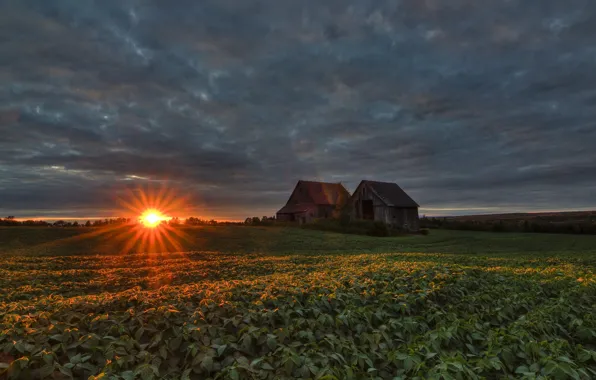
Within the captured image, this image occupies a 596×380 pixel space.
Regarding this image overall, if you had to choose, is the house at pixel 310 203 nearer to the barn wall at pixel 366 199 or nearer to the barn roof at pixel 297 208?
the barn roof at pixel 297 208

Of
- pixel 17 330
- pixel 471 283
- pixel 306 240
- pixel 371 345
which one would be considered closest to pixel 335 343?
pixel 371 345

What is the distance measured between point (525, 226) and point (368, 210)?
22.4 meters

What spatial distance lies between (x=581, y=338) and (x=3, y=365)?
9202 millimetres

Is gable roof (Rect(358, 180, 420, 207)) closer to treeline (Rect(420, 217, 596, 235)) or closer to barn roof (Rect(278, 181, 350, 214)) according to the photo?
treeline (Rect(420, 217, 596, 235))

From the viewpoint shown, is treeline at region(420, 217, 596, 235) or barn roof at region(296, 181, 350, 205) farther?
barn roof at region(296, 181, 350, 205)

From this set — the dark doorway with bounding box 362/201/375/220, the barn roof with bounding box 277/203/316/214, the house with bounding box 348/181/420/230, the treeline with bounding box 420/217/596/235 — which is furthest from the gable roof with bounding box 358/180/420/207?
the barn roof with bounding box 277/203/316/214

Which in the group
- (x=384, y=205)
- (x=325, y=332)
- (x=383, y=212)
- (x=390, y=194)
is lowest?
(x=325, y=332)

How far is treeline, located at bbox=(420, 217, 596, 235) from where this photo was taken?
156 feet

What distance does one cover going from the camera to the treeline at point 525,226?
47531mm

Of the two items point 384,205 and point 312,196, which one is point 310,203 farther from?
point 384,205

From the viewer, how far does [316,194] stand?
6391 cm

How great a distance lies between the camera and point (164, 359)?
5340 mm

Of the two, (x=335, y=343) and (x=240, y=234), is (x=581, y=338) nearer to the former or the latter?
(x=335, y=343)

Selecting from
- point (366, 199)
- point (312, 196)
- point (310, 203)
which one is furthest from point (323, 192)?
point (366, 199)
